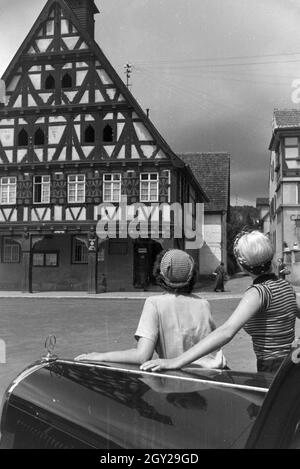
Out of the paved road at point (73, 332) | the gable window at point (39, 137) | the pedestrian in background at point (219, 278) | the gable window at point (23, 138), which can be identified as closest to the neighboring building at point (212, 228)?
the pedestrian in background at point (219, 278)

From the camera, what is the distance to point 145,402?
178 cm

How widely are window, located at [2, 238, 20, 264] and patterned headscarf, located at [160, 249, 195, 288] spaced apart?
24.0 m

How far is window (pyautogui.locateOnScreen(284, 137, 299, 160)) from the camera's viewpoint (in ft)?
95.3

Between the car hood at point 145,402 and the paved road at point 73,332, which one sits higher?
the car hood at point 145,402

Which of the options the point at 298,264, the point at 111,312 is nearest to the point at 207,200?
the point at 298,264

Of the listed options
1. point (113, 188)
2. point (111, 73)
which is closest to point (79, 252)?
point (113, 188)

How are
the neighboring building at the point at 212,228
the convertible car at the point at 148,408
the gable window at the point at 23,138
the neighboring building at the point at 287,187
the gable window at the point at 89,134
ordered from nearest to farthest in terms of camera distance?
the convertible car at the point at 148,408, the gable window at the point at 89,134, the gable window at the point at 23,138, the neighboring building at the point at 287,187, the neighboring building at the point at 212,228

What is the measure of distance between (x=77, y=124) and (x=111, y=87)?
213 cm

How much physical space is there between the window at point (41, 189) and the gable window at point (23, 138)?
161 cm

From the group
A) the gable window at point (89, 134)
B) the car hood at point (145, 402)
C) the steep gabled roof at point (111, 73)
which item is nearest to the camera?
the car hood at point (145, 402)

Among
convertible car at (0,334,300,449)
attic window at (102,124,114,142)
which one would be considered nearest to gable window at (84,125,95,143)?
attic window at (102,124,114,142)

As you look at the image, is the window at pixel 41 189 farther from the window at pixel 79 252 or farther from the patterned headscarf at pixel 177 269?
the patterned headscarf at pixel 177 269

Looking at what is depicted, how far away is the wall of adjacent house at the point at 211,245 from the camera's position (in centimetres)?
3334
